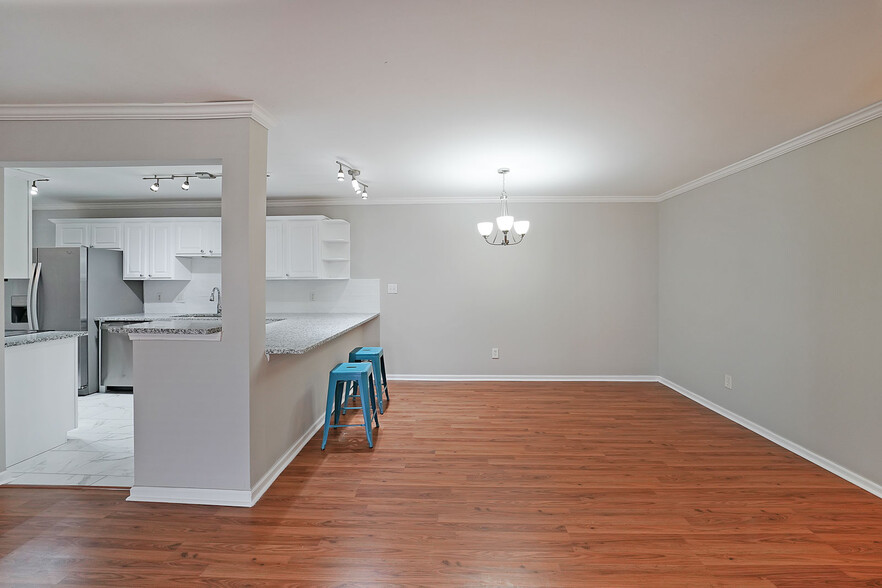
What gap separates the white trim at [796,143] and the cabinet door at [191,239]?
5.67m

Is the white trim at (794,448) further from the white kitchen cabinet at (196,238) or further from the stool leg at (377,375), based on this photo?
the white kitchen cabinet at (196,238)

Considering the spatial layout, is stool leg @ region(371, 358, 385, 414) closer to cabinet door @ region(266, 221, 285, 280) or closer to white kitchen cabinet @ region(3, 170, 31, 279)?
cabinet door @ region(266, 221, 285, 280)

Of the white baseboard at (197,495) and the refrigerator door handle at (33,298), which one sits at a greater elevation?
the refrigerator door handle at (33,298)

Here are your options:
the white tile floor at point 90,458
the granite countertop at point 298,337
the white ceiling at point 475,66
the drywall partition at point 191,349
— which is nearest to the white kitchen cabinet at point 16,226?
the drywall partition at point 191,349

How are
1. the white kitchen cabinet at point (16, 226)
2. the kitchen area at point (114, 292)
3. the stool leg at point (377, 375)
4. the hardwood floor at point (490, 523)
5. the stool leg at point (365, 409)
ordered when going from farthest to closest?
1. the stool leg at point (377, 375)
2. the stool leg at point (365, 409)
3. the kitchen area at point (114, 292)
4. the white kitchen cabinet at point (16, 226)
5. the hardwood floor at point (490, 523)

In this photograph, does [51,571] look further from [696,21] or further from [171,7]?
[696,21]

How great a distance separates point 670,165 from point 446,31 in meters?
3.04

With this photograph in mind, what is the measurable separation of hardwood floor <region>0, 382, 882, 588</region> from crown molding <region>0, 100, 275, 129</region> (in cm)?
230

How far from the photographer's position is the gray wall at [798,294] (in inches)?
111

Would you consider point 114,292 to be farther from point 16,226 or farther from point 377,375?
point 377,375

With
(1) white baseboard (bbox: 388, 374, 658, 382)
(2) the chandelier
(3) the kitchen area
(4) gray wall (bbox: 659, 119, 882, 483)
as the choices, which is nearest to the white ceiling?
(4) gray wall (bbox: 659, 119, 882, 483)

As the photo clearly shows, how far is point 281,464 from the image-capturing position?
3104mm

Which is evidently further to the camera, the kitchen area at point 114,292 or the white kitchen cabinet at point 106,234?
the white kitchen cabinet at point 106,234

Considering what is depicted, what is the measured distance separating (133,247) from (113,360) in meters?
1.39
